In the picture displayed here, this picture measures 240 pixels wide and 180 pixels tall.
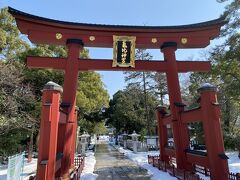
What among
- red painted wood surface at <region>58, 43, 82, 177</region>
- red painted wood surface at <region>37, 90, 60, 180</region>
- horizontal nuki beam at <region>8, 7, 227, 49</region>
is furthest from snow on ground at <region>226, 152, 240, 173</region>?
red painted wood surface at <region>37, 90, 60, 180</region>

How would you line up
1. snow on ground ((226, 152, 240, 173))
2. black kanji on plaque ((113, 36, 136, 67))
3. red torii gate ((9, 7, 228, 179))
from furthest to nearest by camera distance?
snow on ground ((226, 152, 240, 173)) < black kanji on plaque ((113, 36, 136, 67)) < red torii gate ((9, 7, 228, 179))

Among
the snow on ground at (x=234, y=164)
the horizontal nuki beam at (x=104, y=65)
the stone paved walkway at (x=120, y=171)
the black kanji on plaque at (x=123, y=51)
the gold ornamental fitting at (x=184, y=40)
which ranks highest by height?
the gold ornamental fitting at (x=184, y=40)

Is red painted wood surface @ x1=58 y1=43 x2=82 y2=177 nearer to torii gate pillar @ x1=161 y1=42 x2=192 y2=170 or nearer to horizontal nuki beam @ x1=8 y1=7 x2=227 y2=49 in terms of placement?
horizontal nuki beam @ x1=8 y1=7 x2=227 y2=49

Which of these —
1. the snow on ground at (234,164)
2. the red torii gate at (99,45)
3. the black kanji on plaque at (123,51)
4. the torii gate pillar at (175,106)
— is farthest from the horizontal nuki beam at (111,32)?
the snow on ground at (234,164)

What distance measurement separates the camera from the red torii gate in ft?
Result: 36.0

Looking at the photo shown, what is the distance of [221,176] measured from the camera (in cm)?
809

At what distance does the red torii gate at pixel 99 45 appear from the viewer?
432 inches

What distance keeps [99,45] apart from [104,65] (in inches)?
59.0

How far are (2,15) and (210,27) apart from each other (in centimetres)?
1550

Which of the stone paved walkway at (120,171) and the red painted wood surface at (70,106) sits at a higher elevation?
the red painted wood surface at (70,106)

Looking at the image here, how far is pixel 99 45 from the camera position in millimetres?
13023

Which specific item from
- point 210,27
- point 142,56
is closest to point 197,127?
point 142,56

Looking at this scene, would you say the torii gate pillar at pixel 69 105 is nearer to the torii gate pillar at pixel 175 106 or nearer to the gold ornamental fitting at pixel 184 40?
the torii gate pillar at pixel 175 106

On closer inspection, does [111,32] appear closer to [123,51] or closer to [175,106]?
[123,51]
